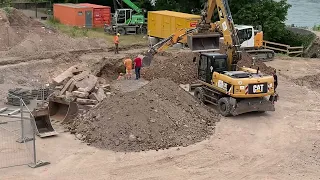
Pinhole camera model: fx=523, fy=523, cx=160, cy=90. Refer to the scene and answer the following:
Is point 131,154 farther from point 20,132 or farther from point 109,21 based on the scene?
point 109,21

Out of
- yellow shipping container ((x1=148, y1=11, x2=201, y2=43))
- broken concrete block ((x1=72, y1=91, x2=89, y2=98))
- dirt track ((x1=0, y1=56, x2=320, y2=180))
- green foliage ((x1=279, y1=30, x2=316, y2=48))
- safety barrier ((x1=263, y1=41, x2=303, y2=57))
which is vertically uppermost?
yellow shipping container ((x1=148, y1=11, x2=201, y2=43))

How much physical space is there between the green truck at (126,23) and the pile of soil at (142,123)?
1977cm

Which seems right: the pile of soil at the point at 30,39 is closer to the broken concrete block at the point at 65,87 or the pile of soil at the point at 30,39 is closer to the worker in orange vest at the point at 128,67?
the worker in orange vest at the point at 128,67

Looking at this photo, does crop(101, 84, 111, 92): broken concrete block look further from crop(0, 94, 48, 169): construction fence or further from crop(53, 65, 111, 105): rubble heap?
crop(0, 94, 48, 169): construction fence

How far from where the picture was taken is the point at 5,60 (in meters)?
28.2

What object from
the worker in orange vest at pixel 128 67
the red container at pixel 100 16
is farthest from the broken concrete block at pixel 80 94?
the red container at pixel 100 16

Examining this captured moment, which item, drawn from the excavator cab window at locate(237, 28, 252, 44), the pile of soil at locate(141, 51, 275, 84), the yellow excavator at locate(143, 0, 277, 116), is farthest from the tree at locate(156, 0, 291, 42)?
the yellow excavator at locate(143, 0, 277, 116)

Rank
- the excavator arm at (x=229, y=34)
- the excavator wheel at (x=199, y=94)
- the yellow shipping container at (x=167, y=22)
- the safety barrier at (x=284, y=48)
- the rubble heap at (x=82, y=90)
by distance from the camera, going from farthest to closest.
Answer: the safety barrier at (x=284, y=48) → the yellow shipping container at (x=167, y=22) → the excavator wheel at (x=199, y=94) → the excavator arm at (x=229, y=34) → the rubble heap at (x=82, y=90)

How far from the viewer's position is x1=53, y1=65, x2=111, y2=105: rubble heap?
2011cm

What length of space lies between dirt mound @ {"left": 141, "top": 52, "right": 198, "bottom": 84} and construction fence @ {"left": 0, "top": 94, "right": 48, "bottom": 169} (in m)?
8.72

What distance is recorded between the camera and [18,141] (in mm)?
17031

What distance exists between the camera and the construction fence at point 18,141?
50.8ft

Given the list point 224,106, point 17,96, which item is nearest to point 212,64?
point 224,106

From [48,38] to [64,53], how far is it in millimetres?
3191
